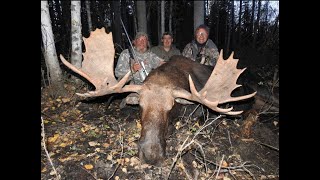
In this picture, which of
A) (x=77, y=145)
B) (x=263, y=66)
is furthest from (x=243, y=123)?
(x=263, y=66)

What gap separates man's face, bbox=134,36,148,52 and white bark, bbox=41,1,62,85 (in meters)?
1.92

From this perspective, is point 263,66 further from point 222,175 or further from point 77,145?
point 77,145

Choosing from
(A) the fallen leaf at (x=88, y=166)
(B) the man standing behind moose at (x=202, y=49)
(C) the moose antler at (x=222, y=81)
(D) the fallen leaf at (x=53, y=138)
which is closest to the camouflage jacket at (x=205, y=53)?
(B) the man standing behind moose at (x=202, y=49)

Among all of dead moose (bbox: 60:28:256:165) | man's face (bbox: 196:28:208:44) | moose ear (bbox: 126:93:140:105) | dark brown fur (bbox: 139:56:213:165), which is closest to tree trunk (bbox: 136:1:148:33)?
man's face (bbox: 196:28:208:44)

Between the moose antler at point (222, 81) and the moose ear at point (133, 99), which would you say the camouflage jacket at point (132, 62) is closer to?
the moose ear at point (133, 99)

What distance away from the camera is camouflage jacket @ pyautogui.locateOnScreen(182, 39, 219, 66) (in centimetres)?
783

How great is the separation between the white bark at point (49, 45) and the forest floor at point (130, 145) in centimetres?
38

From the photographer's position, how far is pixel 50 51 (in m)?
6.83

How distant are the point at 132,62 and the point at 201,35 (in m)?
2.22

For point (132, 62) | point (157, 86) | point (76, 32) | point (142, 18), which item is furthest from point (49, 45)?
point (142, 18)

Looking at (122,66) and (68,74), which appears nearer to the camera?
(122,66)

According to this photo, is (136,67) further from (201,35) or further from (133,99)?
(201,35)
